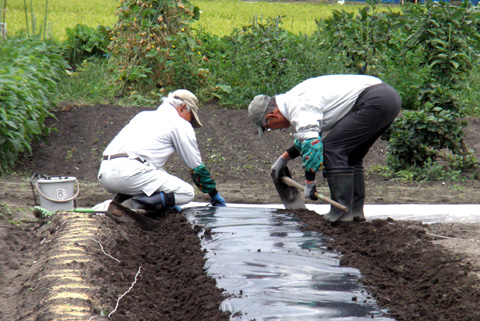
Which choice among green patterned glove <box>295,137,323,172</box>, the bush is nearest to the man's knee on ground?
green patterned glove <box>295,137,323,172</box>

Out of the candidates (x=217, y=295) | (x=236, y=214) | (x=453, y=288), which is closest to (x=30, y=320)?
(x=217, y=295)

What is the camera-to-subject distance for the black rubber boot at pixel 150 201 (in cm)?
483

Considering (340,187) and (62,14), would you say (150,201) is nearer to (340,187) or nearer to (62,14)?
(340,187)

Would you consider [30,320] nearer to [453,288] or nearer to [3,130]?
[453,288]

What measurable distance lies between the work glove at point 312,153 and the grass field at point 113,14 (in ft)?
31.8

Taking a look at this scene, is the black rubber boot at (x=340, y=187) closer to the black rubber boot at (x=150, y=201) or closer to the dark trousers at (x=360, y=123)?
the dark trousers at (x=360, y=123)

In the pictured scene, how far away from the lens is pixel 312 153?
14.0ft

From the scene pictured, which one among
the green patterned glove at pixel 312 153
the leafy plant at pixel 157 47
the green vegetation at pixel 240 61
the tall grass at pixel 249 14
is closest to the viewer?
the green patterned glove at pixel 312 153

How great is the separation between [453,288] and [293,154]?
2054 millimetres

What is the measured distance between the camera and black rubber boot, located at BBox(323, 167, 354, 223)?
14.8 ft

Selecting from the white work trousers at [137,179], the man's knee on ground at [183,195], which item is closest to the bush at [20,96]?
the white work trousers at [137,179]

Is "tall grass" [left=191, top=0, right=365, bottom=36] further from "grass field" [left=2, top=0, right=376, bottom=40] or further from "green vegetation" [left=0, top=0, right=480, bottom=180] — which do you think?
"green vegetation" [left=0, top=0, right=480, bottom=180]

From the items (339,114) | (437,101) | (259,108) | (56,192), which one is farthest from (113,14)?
(339,114)

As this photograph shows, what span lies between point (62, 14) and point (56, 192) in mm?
13792
